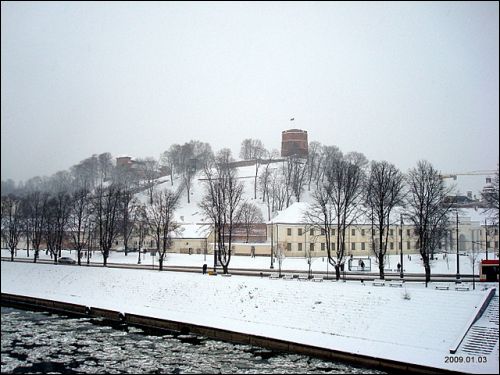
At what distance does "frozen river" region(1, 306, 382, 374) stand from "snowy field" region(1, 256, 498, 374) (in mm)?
2015

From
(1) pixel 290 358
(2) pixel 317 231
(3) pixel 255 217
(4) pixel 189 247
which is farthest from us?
(3) pixel 255 217

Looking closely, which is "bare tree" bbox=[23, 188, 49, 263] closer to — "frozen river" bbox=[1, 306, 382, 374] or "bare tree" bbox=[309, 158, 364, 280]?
"frozen river" bbox=[1, 306, 382, 374]

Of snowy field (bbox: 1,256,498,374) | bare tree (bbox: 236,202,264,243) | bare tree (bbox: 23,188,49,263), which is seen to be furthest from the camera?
bare tree (bbox: 236,202,264,243)

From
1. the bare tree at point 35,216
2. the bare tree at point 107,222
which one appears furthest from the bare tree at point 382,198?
the bare tree at point 35,216

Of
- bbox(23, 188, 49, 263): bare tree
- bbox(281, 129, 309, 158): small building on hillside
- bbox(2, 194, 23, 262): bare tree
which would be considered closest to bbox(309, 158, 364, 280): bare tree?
bbox(23, 188, 49, 263): bare tree

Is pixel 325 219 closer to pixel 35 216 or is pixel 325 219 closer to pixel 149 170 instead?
pixel 35 216

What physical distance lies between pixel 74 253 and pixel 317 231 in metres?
32.3

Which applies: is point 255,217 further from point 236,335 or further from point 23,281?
point 236,335

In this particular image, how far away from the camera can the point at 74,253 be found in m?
65.4

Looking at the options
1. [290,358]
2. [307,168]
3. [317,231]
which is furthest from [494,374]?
[307,168]

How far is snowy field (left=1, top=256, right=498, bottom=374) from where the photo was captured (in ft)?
72.9
